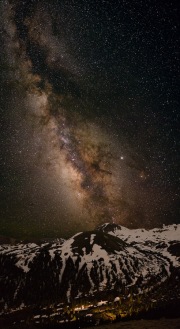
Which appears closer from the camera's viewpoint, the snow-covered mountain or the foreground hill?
the foreground hill

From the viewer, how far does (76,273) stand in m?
135

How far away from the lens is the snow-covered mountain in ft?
378

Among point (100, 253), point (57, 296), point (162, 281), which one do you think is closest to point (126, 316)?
point (57, 296)

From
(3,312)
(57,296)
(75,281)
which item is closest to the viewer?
(3,312)

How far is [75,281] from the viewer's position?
Result: 12762 cm

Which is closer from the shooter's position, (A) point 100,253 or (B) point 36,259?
(B) point 36,259

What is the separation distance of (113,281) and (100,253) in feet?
106

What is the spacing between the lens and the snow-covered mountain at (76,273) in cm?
11512

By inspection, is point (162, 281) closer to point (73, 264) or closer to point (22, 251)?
point (73, 264)

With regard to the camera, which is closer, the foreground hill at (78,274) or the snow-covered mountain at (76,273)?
the foreground hill at (78,274)

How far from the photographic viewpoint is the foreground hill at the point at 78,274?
364ft

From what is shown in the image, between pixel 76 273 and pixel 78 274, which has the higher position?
pixel 76 273

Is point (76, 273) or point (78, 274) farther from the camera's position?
point (76, 273)

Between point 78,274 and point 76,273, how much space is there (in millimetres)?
1331
